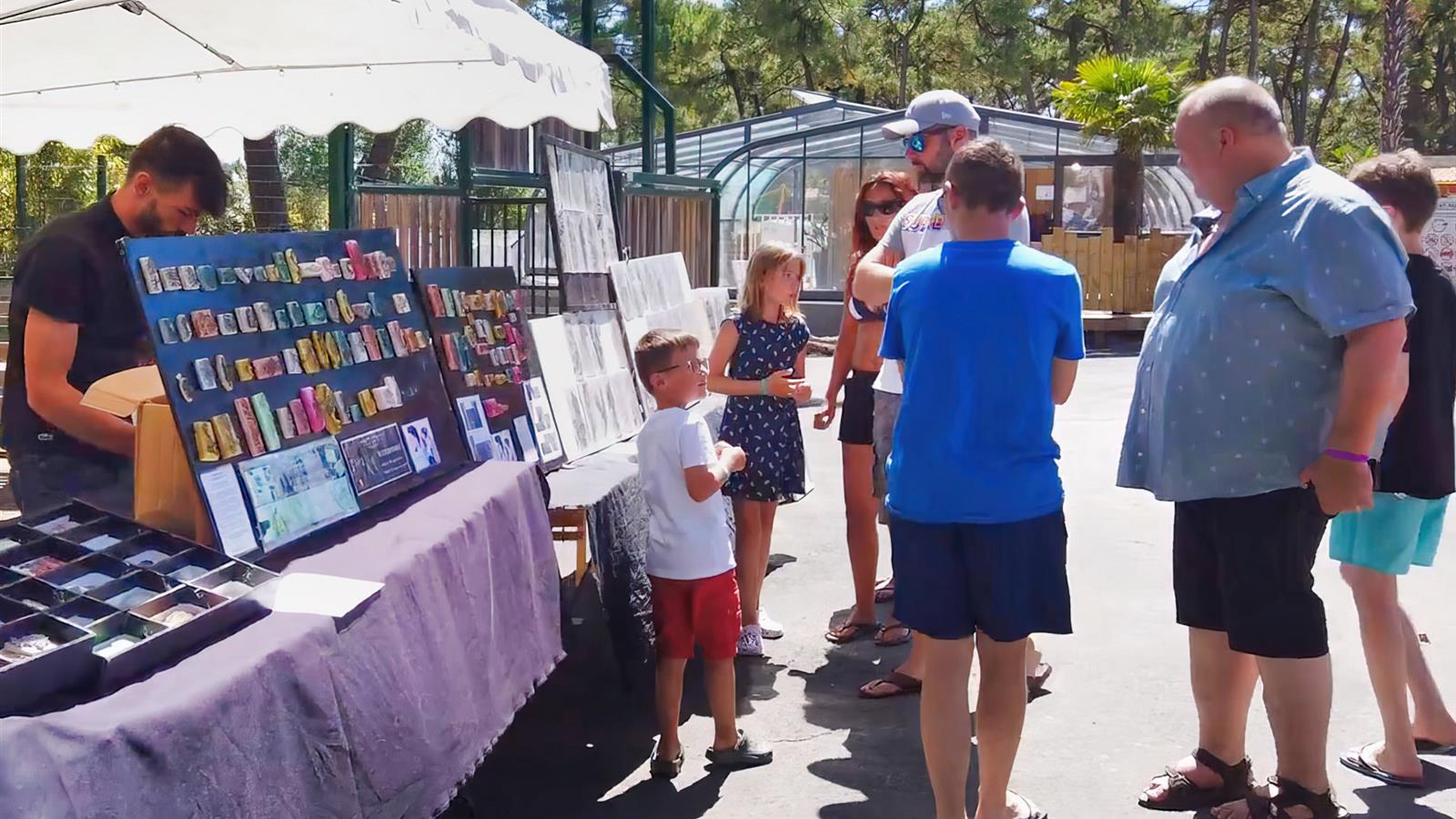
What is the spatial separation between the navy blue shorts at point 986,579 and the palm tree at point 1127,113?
18.2 meters

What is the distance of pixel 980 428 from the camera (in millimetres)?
3340

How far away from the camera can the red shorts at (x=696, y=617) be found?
4.15 m

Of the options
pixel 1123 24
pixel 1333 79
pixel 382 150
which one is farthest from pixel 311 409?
pixel 1333 79

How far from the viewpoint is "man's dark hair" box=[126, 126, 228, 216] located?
344cm

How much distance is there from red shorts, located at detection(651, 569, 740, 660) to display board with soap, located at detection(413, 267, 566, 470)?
784 mm

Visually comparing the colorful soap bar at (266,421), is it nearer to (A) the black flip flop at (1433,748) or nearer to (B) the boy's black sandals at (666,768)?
(B) the boy's black sandals at (666,768)

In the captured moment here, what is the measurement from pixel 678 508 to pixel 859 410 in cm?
139

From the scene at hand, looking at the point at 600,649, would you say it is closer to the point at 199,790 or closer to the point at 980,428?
the point at 980,428

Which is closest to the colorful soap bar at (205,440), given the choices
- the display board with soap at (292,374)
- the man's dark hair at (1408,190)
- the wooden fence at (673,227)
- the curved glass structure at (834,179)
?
the display board with soap at (292,374)

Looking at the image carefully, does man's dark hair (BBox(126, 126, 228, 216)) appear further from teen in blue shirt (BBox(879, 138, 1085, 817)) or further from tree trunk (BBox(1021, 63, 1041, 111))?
tree trunk (BBox(1021, 63, 1041, 111))

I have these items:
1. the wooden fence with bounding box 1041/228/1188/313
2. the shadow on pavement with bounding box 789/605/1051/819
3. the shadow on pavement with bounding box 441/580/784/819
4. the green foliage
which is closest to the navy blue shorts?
the shadow on pavement with bounding box 789/605/1051/819

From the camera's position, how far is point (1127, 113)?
2033 centimetres

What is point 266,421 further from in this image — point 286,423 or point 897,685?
point 897,685

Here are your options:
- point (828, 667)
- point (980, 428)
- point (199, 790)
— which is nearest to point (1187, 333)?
point (980, 428)
